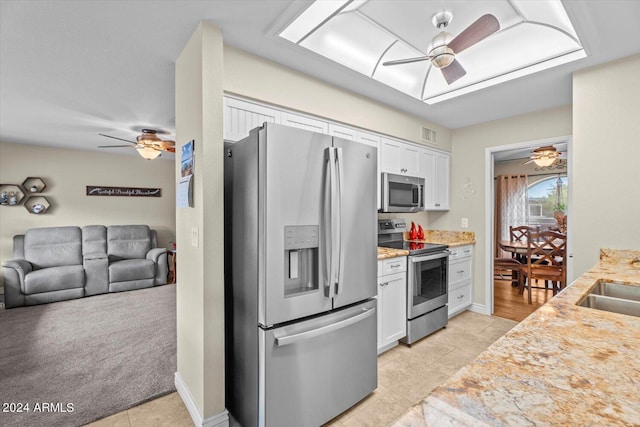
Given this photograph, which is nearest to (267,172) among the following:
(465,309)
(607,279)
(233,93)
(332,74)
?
(233,93)

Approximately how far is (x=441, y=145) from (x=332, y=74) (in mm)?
2120

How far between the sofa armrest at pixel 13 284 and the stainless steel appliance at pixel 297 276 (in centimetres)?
420

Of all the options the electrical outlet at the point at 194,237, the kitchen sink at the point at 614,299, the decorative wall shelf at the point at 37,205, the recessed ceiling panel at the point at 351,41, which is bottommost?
the kitchen sink at the point at 614,299

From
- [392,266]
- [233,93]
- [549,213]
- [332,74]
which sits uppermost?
[332,74]

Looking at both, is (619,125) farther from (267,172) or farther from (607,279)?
(267,172)

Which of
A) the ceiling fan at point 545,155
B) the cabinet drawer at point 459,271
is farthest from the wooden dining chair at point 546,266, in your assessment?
the ceiling fan at point 545,155

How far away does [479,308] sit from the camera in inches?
148

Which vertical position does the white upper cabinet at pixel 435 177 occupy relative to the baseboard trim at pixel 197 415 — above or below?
above

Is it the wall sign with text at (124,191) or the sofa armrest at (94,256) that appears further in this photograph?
the wall sign with text at (124,191)

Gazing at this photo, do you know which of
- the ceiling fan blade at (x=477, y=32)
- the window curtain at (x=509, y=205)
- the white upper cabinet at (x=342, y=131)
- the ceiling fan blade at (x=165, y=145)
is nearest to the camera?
the ceiling fan blade at (x=477, y=32)

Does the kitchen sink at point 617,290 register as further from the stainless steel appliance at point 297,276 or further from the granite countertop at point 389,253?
the granite countertop at point 389,253

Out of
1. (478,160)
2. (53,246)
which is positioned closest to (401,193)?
(478,160)

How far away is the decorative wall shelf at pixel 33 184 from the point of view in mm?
4957

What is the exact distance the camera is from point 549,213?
19.7 ft
